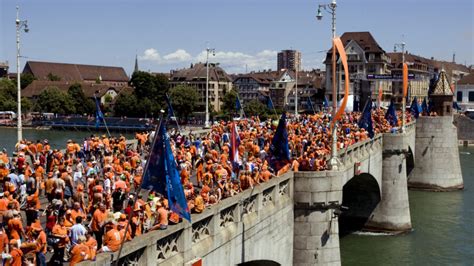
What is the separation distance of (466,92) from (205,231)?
390 feet

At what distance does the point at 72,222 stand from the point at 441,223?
35.8 meters

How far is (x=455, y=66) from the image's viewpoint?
7687 inches

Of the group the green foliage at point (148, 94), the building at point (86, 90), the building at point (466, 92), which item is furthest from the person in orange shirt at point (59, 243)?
the building at point (86, 90)

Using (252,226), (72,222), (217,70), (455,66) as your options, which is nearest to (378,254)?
(252,226)

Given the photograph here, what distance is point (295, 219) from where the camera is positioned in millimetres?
21484

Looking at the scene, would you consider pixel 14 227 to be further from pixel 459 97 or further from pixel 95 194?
pixel 459 97

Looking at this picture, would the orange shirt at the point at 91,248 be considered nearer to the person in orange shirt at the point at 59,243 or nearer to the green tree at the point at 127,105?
the person in orange shirt at the point at 59,243

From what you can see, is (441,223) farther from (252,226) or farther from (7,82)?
(7,82)

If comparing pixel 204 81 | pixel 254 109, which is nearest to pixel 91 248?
pixel 254 109

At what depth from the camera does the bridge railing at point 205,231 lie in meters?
11.9

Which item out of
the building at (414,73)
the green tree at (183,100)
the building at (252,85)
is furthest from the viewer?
the building at (252,85)

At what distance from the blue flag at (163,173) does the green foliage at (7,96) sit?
5016 inches

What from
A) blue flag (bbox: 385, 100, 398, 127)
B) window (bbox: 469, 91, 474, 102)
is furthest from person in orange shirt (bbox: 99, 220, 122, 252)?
window (bbox: 469, 91, 474, 102)

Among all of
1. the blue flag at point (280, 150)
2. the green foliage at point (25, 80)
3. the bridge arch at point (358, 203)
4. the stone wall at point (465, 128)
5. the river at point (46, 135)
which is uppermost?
the green foliage at point (25, 80)
